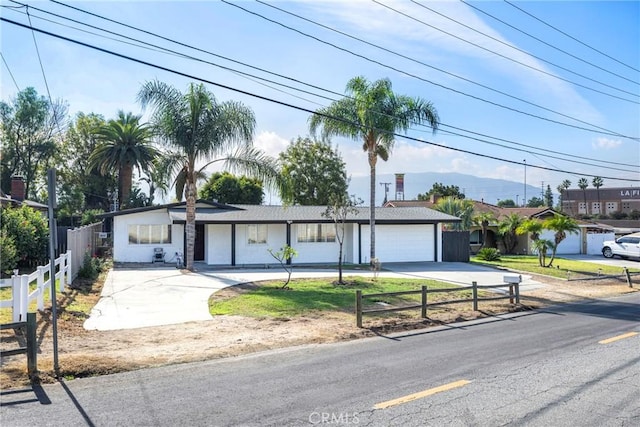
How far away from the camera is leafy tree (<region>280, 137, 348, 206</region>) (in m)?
51.5

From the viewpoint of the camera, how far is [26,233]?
1995cm

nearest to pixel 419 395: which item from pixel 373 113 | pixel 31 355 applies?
pixel 31 355

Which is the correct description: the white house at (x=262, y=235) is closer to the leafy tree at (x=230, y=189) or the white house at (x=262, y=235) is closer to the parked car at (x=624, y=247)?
the parked car at (x=624, y=247)

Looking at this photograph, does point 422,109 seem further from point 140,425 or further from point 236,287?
point 140,425

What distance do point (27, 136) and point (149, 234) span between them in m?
34.5

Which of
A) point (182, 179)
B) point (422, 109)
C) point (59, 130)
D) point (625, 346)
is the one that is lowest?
point (625, 346)

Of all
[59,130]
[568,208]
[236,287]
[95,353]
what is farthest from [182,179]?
[568,208]

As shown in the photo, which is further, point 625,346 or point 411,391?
point 625,346

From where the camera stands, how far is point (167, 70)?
1112 cm

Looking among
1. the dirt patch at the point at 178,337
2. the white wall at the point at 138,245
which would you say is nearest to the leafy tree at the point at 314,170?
the white wall at the point at 138,245

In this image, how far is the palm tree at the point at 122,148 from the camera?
140ft

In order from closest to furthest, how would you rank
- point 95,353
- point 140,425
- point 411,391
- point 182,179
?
point 140,425 < point 411,391 < point 95,353 < point 182,179

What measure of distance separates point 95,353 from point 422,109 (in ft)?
63.8

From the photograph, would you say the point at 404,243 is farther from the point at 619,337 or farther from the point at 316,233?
the point at 619,337
